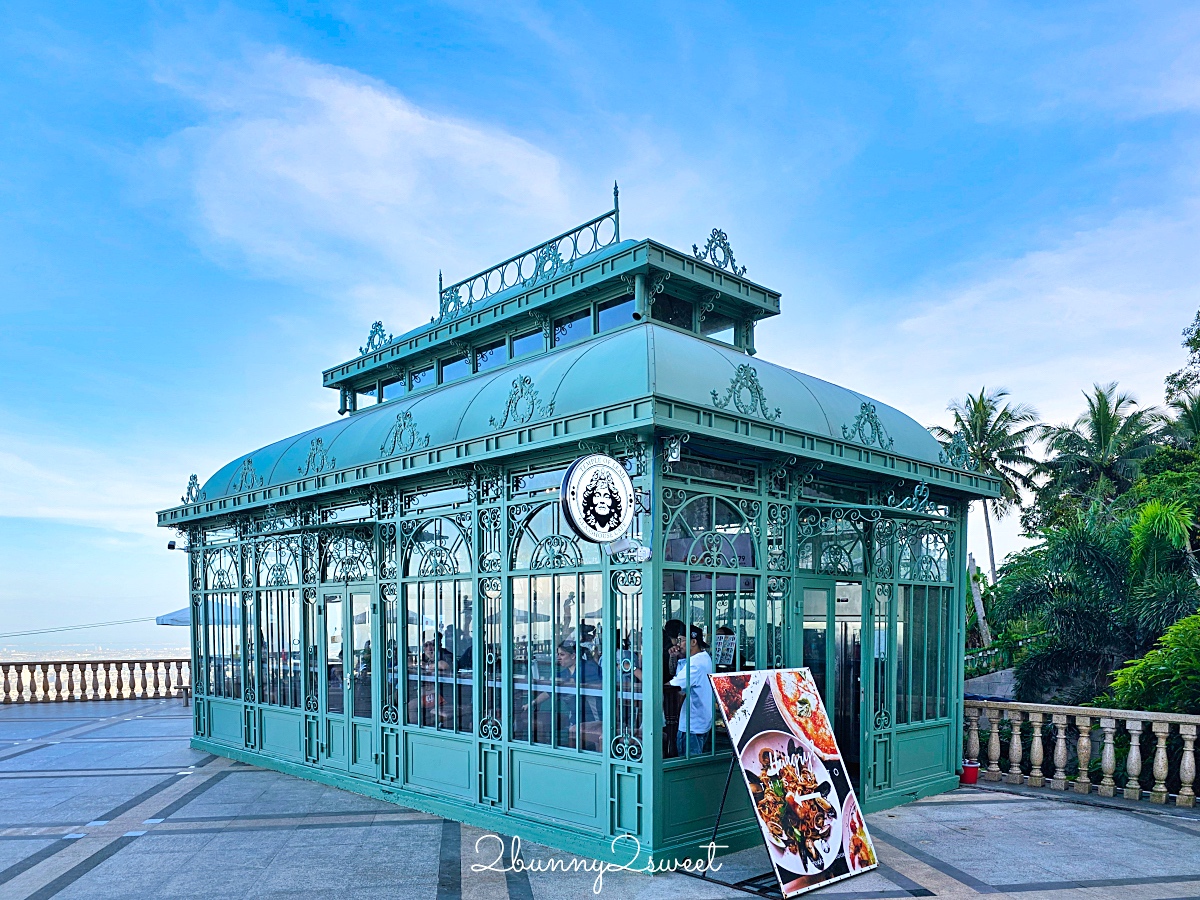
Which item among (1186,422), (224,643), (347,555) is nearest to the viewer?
(347,555)

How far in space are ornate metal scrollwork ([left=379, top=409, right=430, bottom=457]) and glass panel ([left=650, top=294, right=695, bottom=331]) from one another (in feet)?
10.2

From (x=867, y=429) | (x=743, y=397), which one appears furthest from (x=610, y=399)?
(x=867, y=429)

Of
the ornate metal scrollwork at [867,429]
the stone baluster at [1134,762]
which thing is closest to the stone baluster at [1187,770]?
the stone baluster at [1134,762]

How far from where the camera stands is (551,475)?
27.9ft

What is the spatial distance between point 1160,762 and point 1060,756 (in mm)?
1143

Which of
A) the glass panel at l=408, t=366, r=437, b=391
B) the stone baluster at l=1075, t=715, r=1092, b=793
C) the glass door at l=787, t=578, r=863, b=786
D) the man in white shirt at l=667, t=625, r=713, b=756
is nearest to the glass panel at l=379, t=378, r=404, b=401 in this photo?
the glass panel at l=408, t=366, r=437, b=391

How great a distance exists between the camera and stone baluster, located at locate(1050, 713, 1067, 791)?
1051 centimetres

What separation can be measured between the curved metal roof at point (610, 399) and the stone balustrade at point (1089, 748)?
11.3ft

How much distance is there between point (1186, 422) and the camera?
29.9 m

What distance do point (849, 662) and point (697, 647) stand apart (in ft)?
10.3

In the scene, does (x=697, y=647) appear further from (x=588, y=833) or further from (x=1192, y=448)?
(x=1192, y=448)

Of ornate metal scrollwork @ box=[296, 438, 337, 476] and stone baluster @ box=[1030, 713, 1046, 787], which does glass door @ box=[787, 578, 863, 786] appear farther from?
ornate metal scrollwork @ box=[296, 438, 337, 476]

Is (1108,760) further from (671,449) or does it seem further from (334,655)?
(334,655)

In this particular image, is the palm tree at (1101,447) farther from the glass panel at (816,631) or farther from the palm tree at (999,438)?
the glass panel at (816,631)
